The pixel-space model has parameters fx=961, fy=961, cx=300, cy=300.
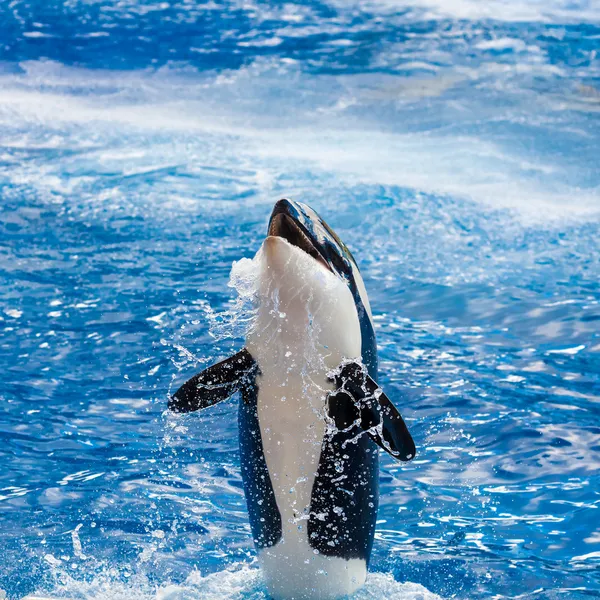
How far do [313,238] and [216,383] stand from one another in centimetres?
70

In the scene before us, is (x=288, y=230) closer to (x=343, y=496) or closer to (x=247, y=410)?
(x=247, y=410)

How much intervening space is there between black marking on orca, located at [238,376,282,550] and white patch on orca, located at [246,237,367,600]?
3 cm

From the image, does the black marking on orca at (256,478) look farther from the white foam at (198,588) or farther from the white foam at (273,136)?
the white foam at (273,136)

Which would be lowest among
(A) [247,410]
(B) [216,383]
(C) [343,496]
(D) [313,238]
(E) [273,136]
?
(E) [273,136]

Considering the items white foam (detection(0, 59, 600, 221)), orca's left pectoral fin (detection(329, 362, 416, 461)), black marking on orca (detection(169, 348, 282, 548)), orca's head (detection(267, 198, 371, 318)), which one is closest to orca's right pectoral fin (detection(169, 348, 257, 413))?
black marking on orca (detection(169, 348, 282, 548))

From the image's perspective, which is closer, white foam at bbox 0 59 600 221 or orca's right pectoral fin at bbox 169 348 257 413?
orca's right pectoral fin at bbox 169 348 257 413

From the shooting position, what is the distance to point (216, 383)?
3.78 metres

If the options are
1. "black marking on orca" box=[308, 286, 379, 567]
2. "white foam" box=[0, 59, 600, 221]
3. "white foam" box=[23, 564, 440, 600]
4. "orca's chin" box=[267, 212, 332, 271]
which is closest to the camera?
"orca's chin" box=[267, 212, 332, 271]

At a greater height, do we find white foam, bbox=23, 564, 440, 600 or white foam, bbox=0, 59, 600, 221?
white foam, bbox=0, 59, 600, 221

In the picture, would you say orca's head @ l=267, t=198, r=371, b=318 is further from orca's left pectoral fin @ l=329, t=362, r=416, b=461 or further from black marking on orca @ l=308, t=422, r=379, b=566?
black marking on orca @ l=308, t=422, r=379, b=566

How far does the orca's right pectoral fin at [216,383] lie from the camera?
3740mm

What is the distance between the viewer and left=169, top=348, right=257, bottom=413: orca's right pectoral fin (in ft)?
12.3

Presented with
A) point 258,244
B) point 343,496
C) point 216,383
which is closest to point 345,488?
point 343,496

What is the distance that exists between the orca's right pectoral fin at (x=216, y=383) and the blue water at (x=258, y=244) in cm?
97
